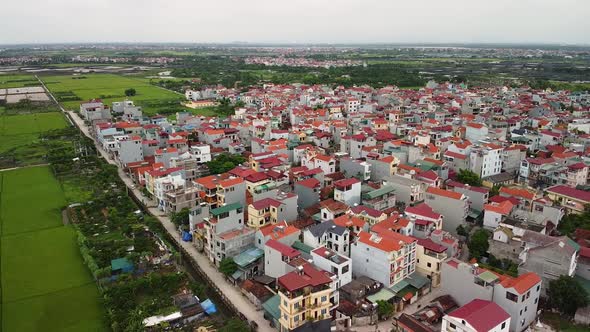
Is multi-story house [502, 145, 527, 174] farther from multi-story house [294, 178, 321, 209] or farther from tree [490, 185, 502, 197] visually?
multi-story house [294, 178, 321, 209]

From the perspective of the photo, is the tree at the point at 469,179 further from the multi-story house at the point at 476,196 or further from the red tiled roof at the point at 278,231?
the red tiled roof at the point at 278,231

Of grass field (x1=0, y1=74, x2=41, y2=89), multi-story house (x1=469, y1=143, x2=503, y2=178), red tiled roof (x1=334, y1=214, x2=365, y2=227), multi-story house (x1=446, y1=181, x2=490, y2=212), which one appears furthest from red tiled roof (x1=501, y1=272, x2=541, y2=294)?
grass field (x1=0, y1=74, x2=41, y2=89)

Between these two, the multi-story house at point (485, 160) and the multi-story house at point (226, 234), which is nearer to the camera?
the multi-story house at point (226, 234)

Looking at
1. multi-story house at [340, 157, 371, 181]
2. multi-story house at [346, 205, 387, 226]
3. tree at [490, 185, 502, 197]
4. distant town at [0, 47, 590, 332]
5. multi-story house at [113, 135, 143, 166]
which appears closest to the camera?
distant town at [0, 47, 590, 332]

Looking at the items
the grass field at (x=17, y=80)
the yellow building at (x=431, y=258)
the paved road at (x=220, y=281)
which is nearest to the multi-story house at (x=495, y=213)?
the yellow building at (x=431, y=258)

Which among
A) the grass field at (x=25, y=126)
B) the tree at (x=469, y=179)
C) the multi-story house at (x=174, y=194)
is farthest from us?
the grass field at (x=25, y=126)

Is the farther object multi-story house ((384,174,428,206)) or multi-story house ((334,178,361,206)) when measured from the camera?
multi-story house ((384,174,428,206))
